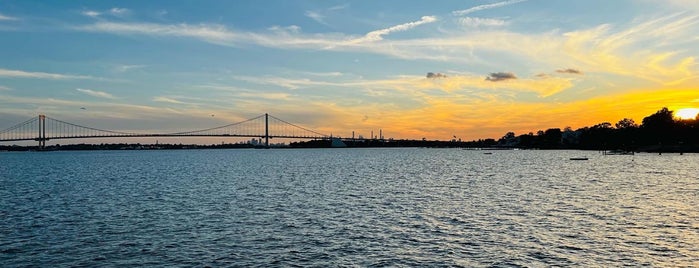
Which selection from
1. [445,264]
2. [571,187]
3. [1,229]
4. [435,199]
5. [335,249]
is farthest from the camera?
[571,187]

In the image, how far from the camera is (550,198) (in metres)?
52.8

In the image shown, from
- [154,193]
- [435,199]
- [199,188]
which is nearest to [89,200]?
[154,193]

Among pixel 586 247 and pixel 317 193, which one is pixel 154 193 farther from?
pixel 586 247

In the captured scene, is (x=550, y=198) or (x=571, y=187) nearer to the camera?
(x=550, y=198)

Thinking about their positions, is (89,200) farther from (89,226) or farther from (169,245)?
(169,245)

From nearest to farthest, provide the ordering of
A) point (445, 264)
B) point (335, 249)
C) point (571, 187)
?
point (445, 264), point (335, 249), point (571, 187)

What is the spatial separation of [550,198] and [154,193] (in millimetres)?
40520

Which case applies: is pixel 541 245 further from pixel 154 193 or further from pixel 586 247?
pixel 154 193

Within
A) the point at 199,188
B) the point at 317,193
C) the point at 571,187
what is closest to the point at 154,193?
the point at 199,188

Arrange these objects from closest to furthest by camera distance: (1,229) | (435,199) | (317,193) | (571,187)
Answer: (1,229)
(435,199)
(317,193)
(571,187)

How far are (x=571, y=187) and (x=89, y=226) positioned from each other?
172 ft

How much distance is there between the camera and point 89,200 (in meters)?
52.8

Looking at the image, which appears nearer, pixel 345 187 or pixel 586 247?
pixel 586 247

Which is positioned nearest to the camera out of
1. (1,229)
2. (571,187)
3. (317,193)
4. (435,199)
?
(1,229)
